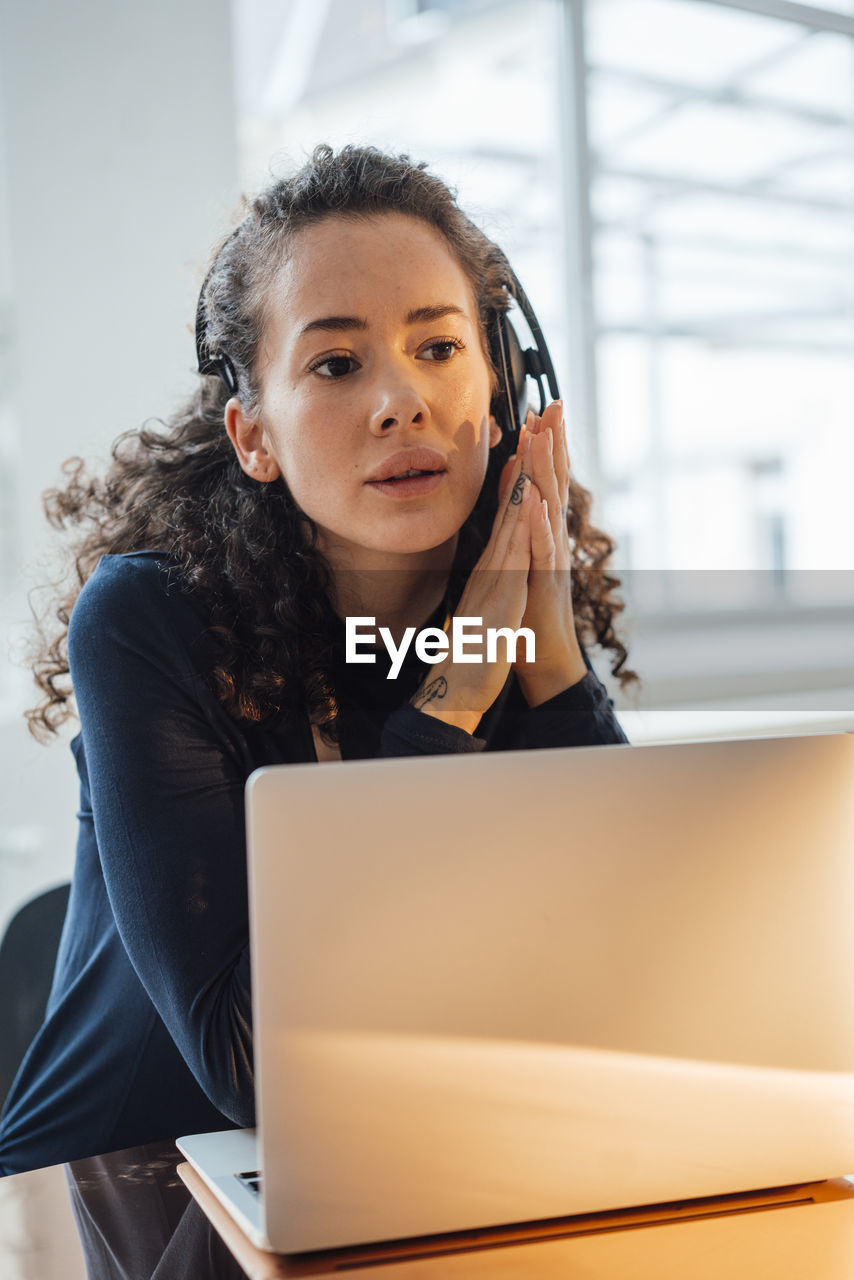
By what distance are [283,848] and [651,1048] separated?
226mm

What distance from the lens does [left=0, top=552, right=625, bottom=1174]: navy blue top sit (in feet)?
2.87

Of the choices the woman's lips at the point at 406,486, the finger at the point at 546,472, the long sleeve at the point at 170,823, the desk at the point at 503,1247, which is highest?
the finger at the point at 546,472

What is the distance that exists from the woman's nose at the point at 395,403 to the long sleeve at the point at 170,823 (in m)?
0.27

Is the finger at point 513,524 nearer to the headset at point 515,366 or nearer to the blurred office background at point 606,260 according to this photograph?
the headset at point 515,366

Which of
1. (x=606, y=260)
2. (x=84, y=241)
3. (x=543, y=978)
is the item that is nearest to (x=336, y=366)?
(x=543, y=978)

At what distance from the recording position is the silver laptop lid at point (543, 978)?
1.86 feet

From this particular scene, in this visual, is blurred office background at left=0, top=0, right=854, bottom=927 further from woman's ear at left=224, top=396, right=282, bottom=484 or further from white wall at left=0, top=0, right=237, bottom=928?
woman's ear at left=224, top=396, right=282, bottom=484

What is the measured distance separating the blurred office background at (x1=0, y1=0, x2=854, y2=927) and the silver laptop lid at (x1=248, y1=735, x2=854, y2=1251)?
187 cm

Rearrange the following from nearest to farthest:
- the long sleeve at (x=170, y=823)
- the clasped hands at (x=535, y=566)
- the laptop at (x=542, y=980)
Answer: 1. the laptop at (x=542, y=980)
2. the long sleeve at (x=170, y=823)
3. the clasped hands at (x=535, y=566)

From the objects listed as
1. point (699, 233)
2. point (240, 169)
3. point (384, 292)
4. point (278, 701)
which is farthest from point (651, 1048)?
point (699, 233)

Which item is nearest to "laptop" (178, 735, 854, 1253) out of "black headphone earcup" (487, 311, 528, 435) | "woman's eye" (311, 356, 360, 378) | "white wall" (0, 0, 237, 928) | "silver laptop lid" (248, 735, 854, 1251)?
"silver laptop lid" (248, 735, 854, 1251)

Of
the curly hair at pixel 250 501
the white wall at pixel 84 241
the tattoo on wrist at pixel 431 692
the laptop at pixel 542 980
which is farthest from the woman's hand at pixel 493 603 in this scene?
the white wall at pixel 84 241

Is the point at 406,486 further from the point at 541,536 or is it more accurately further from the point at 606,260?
the point at 606,260

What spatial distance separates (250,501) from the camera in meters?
1.26
